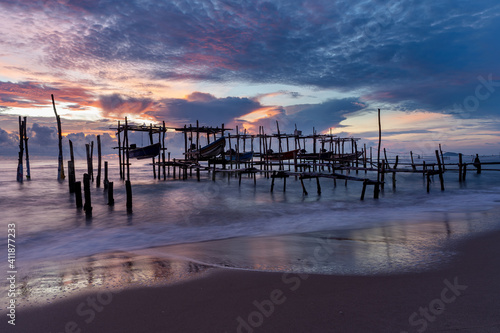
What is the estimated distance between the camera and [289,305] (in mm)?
3256

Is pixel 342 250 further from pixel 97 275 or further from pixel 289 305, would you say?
pixel 97 275

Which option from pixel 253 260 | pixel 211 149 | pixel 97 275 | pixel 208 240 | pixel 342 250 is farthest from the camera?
pixel 211 149

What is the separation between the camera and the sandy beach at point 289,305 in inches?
113

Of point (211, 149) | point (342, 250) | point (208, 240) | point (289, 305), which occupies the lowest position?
point (208, 240)

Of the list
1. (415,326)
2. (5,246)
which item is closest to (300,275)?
(415,326)

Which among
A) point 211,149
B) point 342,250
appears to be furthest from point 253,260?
point 211,149

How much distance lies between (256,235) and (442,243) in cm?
434

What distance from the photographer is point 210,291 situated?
3766mm

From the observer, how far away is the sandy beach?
9.43 ft

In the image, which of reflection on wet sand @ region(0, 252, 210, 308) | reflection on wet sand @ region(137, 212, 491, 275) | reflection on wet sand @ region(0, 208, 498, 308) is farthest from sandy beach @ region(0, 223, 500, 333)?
reflection on wet sand @ region(137, 212, 491, 275)

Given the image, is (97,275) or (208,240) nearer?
(97,275)

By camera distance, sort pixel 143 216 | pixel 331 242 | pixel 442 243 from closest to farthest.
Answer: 1. pixel 442 243
2. pixel 331 242
3. pixel 143 216

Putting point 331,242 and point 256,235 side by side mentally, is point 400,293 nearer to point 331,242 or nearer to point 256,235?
point 331,242

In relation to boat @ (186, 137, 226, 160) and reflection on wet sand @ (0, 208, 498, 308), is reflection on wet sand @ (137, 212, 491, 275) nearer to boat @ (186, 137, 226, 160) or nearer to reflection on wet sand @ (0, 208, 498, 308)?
reflection on wet sand @ (0, 208, 498, 308)
